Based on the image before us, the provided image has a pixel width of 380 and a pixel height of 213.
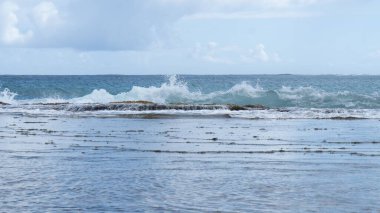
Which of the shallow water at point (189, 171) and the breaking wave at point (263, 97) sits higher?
the breaking wave at point (263, 97)

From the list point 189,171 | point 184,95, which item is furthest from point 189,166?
point 184,95

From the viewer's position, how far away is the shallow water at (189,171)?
453 inches

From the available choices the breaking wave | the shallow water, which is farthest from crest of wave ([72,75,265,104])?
the shallow water

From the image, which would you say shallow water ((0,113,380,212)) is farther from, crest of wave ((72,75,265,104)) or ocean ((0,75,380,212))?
crest of wave ((72,75,265,104))

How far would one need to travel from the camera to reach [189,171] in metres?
15.3

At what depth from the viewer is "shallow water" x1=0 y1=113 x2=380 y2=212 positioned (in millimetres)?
11500

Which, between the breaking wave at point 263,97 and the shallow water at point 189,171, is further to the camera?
the breaking wave at point 263,97

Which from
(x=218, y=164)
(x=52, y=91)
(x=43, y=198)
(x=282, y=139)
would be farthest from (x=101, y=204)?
(x=52, y=91)

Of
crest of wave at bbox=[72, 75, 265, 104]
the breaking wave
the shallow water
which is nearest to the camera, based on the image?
the shallow water

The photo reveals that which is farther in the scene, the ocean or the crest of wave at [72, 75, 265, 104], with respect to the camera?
the crest of wave at [72, 75, 265, 104]

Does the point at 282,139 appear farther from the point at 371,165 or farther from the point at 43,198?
the point at 43,198

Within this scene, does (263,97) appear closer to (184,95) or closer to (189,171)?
(184,95)

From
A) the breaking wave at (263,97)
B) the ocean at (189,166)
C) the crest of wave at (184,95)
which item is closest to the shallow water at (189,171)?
the ocean at (189,166)

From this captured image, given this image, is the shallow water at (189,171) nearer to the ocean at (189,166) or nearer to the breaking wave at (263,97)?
the ocean at (189,166)
